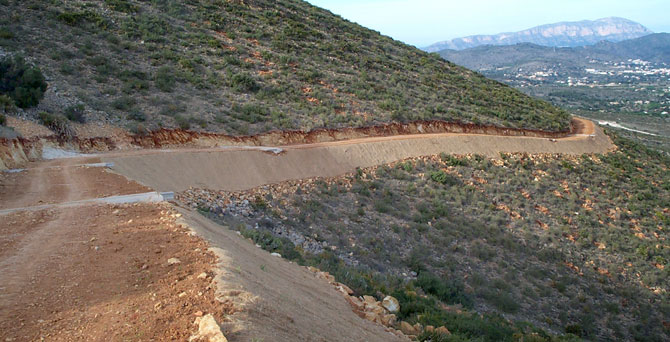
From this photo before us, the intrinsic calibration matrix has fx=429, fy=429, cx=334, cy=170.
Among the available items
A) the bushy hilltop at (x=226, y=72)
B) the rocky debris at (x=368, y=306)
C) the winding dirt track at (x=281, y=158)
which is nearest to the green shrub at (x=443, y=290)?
the rocky debris at (x=368, y=306)

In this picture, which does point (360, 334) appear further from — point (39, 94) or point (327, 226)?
point (39, 94)

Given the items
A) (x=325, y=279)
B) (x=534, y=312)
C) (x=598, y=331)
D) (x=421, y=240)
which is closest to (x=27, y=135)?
(x=325, y=279)

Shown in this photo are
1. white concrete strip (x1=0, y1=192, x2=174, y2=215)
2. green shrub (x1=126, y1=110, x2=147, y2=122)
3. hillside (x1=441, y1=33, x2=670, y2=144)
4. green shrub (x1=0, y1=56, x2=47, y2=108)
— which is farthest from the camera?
hillside (x1=441, y1=33, x2=670, y2=144)

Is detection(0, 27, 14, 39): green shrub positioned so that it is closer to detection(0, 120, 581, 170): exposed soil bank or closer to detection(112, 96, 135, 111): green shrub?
detection(112, 96, 135, 111): green shrub

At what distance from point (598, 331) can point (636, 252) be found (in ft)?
24.0

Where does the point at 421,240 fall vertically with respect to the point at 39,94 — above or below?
below

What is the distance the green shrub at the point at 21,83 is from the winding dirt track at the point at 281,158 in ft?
15.4

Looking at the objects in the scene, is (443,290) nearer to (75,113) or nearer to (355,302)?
(355,302)

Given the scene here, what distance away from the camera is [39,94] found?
17531mm

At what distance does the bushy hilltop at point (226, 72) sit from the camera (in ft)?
68.0

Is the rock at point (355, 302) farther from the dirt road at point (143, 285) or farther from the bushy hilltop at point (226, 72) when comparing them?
the bushy hilltop at point (226, 72)

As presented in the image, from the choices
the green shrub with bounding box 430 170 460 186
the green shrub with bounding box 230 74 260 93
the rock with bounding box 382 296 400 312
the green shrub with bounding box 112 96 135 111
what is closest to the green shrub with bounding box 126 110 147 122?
the green shrub with bounding box 112 96 135 111

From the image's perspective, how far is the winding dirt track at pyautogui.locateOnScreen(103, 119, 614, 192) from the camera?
604 inches

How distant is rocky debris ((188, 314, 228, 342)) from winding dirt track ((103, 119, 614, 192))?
984cm
